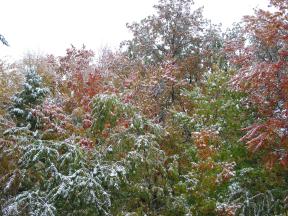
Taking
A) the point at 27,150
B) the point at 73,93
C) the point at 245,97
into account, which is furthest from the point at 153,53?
the point at 27,150

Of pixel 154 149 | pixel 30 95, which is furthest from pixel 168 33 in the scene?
pixel 154 149

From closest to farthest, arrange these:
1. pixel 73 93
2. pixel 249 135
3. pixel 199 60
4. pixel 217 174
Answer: pixel 249 135 → pixel 217 174 → pixel 73 93 → pixel 199 60

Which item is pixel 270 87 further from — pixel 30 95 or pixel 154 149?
pixel 30 95

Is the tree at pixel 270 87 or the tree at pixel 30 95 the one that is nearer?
the tree at pixel 270 87

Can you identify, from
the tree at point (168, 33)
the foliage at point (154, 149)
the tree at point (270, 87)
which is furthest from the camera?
the tree at point (168, 33)

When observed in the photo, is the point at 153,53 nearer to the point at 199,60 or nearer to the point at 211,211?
the point at 199,60

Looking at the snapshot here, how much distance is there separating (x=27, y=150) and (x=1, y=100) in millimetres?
5884

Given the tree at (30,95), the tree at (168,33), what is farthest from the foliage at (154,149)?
the tree at (168,33)

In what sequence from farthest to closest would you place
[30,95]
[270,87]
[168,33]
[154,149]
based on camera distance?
1. [168,33]
2. [30,95]
3. [270,87]
4. [154,149]

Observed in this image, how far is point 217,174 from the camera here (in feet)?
27.9

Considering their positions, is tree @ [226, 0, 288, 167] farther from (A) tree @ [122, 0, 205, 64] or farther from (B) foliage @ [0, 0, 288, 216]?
(A) tree @ [122, 0, 205, 64]

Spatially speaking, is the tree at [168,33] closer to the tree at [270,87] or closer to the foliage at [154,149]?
the foliage at [154,149]

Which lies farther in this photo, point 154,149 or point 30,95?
point 30,95

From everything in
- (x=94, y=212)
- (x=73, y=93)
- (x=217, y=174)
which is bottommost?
(x=94, y=212)
